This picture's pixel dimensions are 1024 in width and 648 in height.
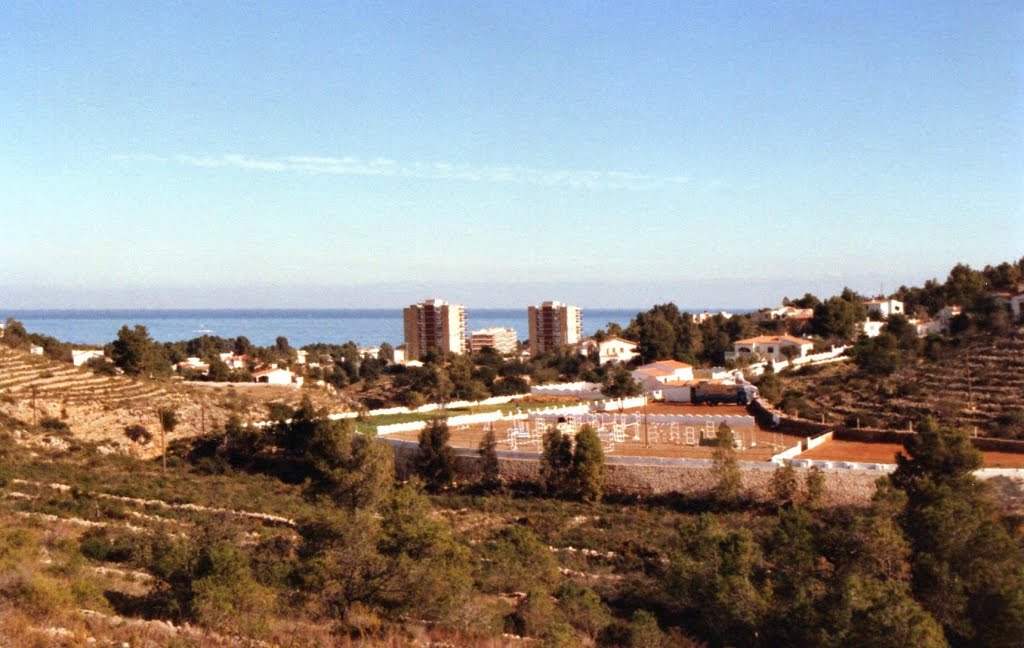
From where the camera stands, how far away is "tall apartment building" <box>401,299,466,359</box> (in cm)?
10100

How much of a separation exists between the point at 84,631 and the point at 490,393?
38.3 meters

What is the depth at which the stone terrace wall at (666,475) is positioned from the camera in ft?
71.4

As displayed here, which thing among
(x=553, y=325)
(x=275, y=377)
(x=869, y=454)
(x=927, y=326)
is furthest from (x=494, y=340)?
(x=869, y=454)

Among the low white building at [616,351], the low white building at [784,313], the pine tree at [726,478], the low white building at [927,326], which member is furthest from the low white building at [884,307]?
the pine tree at [726,478]

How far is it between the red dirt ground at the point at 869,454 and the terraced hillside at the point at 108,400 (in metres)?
20.4

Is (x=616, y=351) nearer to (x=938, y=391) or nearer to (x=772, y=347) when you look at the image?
(x=772, y=347)

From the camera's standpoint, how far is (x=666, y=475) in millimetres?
24016

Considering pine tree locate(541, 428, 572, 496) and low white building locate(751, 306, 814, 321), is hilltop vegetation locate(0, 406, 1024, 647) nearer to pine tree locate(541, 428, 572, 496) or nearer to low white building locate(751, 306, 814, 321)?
pine tree locate(541, 428, 572, 496)

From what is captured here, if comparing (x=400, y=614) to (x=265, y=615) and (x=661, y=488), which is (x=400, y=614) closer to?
(x=265, y=615)

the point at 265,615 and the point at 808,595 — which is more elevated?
the point at 265,615

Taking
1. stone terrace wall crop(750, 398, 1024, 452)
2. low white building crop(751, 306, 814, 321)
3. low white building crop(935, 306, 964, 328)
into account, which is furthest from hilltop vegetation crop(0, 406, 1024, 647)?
low white building crop(751, 306, 814, 321)

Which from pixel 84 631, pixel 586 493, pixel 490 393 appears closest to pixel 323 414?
pixel 586 493

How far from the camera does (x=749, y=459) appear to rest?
2428cm

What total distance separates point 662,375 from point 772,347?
12.6m
